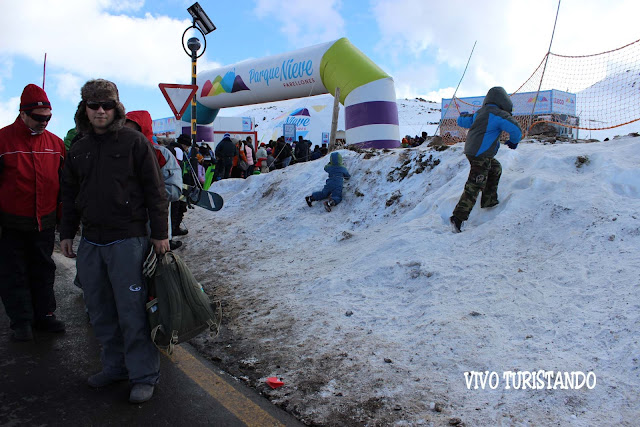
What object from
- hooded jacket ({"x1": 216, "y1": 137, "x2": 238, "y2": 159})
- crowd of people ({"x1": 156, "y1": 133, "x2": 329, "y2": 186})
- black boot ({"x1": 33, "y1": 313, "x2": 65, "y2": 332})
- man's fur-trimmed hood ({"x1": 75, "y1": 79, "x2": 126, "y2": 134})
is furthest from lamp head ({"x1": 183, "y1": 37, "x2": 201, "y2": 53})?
man's fur-trimmed hood ({"x1": 75, "y1": 79, "x2": 126, "y2": 134})

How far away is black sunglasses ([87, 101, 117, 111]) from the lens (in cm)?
282

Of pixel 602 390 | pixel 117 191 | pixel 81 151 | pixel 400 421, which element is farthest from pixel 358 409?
pixel 81 151

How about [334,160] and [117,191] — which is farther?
[334,160]

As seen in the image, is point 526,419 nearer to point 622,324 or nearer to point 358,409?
point 358,409

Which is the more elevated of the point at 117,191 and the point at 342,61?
the point at 342,61

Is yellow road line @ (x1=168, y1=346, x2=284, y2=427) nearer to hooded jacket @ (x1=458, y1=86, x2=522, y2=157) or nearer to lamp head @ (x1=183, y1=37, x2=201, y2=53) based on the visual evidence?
hooded jacket @ (x1=458, y1=86, x2=522, y2=157)

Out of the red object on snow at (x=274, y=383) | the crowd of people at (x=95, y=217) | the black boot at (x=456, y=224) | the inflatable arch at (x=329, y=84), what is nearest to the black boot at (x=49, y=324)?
the crowd of people at (x=95, y=217)

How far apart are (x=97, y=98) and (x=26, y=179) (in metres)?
1.51

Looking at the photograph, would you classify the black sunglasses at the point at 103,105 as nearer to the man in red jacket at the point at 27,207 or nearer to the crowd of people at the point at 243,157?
the man in red jacket at the point at 27,207

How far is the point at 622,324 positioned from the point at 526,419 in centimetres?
126

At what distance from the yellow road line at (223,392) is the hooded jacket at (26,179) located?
5.37 ft

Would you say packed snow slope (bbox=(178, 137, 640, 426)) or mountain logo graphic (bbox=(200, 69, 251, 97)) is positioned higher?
mountain logo graphic (bbox=(200, 69, 251, 97))

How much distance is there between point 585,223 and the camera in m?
4.71

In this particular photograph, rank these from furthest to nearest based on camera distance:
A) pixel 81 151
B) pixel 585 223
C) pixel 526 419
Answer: pixel 585 223 < pixel 81 151 < pixel 526 419
